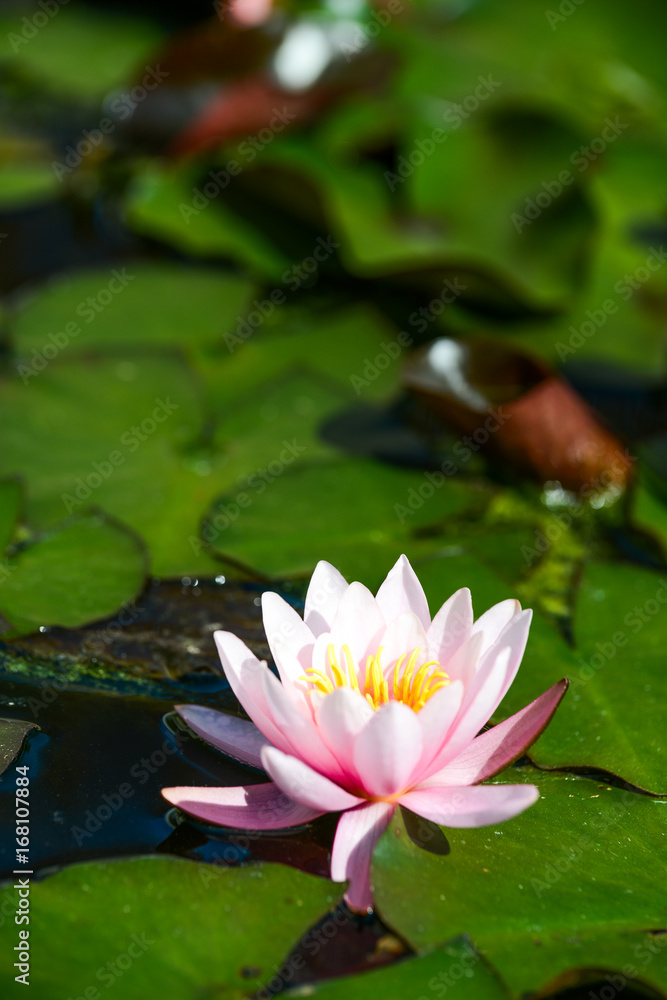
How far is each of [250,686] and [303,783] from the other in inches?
6.5

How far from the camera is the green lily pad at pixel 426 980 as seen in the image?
3.87ft

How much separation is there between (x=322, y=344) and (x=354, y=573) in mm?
1054

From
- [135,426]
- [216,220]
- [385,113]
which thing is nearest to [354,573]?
[135,426]

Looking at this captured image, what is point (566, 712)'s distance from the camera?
1659 mm

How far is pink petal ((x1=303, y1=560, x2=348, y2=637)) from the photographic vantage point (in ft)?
4.88

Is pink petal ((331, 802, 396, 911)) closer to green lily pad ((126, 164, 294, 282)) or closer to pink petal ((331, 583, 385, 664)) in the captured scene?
pink petal ((331, 583, 385, 664))

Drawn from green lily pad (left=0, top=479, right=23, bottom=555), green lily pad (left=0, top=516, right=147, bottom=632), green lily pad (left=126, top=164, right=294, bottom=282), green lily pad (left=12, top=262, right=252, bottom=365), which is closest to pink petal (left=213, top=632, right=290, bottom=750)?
green lily pad (left=0, top=516, right=147, bottom=632)

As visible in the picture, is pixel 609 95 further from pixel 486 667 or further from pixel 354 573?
pixel 486 667

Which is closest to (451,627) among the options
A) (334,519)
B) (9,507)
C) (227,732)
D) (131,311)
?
(227,732)

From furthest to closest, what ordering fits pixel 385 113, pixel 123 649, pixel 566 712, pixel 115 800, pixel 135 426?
pixel 385 113 < pixel 135 426 < pixel 123 649 < pixel 566 712 < pixel 115 800

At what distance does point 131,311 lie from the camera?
2895 millimetres

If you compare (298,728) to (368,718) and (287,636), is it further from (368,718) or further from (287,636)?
(287,636)

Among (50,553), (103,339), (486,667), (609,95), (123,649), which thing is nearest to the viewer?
(486,667)

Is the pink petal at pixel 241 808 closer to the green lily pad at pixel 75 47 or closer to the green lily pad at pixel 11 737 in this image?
the green lily pad at pixel 11 737
